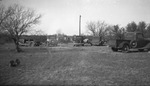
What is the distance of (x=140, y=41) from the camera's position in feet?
49.9

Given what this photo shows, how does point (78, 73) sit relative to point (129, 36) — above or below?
below

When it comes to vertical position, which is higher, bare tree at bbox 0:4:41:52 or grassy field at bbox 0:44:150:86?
bare tree at bbox 0:4:41:52

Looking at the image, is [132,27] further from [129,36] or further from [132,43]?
[132,43]

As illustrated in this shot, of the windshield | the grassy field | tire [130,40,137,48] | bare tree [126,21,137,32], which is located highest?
bare tree [126,21,137,32]

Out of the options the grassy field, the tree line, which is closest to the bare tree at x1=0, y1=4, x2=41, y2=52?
the grassy field

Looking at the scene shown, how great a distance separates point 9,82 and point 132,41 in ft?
48.3

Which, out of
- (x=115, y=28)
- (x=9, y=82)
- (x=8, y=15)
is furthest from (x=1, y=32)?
(x=115, y=28)

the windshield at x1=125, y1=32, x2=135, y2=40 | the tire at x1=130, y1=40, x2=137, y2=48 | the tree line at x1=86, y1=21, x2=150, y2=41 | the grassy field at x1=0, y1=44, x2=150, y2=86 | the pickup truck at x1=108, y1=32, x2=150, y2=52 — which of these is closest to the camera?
the grassy field at x1=0, y1=44, x2=150, y2=86

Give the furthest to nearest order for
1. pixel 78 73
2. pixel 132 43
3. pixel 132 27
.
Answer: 1. pixel 132 27
2. pixel 132 43
3. pixel 78 73

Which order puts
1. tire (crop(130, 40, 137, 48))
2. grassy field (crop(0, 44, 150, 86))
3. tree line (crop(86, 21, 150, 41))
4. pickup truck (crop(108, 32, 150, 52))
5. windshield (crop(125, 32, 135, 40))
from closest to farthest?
grassy field (crop(0, 44, 150, 86)) → pickup truck (crop(108, 32, 150, 52)) → tire (crop(130, 40, 137, 48)) → windshield (crop(125, 32, 135, 40)) → tree line (crop(86, 21, 150, 41))

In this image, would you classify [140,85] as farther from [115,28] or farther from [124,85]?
[115,28]

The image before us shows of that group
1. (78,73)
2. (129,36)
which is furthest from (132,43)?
(78,73)

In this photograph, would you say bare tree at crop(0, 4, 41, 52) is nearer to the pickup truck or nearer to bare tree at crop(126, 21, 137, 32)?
the pickup truck

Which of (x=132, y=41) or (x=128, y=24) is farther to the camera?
(x=128, y=24)
